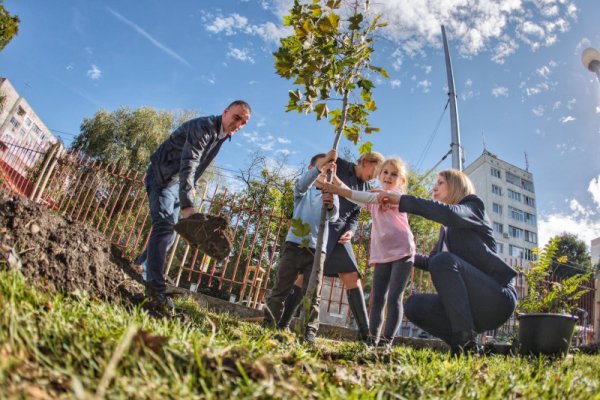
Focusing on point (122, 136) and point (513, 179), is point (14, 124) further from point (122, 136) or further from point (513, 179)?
point (513, 179)

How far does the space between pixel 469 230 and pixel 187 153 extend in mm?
2607

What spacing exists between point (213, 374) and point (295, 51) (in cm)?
213

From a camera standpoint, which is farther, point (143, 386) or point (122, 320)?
point (122, 320)

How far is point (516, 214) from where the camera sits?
151ft

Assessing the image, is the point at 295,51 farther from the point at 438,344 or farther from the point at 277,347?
the point at 438,344

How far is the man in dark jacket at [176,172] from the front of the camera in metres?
3.41

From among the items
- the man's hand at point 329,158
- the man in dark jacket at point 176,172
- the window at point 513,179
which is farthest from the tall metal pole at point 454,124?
the window at point 513,179

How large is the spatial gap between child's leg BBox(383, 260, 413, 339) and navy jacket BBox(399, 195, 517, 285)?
453mm

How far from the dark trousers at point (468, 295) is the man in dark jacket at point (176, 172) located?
2151mm

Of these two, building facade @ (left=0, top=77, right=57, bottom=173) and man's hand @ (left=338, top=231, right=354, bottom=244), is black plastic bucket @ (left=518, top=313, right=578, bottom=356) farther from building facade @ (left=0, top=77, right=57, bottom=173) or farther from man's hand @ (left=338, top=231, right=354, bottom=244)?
building facade @ (left=0, top=77, right=57, bottom=173)

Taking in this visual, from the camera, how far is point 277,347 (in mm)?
1808

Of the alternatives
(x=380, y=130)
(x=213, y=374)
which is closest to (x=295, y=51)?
(x=380, y=130)

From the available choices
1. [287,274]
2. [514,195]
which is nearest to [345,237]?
[287,274]

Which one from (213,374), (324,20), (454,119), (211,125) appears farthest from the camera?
(454,119)
